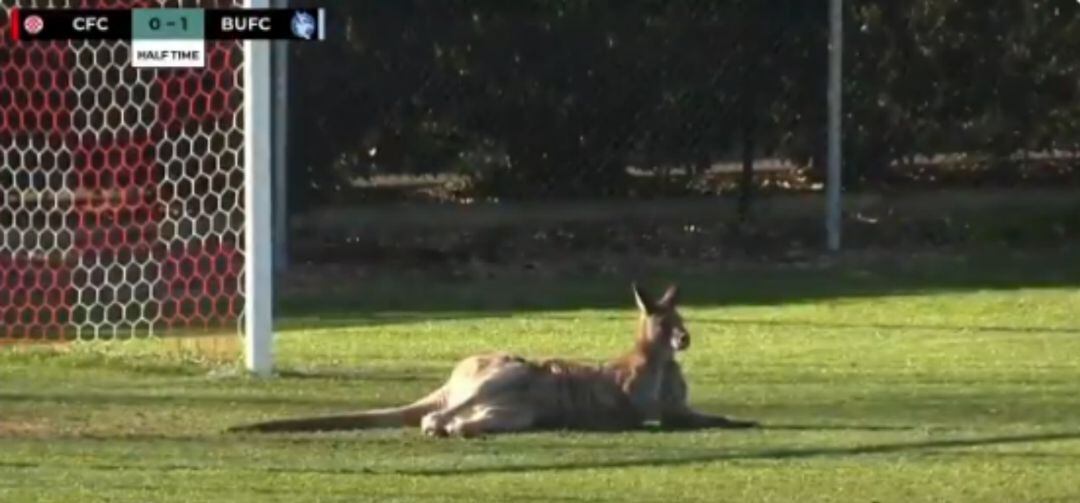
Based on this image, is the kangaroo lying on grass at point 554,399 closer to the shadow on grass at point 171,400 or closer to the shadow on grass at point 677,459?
the shadow on grass at point 677,459

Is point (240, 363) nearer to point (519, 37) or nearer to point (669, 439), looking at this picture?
point (669, 439)

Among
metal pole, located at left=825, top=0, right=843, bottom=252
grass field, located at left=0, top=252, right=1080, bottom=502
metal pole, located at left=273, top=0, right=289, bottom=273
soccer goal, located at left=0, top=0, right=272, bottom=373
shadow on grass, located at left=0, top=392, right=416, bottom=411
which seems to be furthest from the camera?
metal pole, located at left=825, top=0, right=843, bottom=252

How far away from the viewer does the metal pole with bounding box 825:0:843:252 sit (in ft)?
65.0

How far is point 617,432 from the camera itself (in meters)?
11.0

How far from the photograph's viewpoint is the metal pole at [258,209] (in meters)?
12.9

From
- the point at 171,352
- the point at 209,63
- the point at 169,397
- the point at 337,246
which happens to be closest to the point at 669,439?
the point at 169,397

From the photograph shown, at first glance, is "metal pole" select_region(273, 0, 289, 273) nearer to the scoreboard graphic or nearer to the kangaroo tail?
the scoreboard graphic

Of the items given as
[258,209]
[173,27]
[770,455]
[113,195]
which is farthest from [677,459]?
[113,195]

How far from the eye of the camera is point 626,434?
35.8 feet

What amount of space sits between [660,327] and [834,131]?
29.3 feet

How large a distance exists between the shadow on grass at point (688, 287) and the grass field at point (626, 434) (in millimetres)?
39

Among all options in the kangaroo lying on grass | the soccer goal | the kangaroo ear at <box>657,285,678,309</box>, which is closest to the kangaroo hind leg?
the kangaroo lying on grass

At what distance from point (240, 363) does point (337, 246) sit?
6.04 m

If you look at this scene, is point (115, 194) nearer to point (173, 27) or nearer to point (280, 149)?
point (280, 149)
